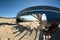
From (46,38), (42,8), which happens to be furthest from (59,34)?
(42,8)

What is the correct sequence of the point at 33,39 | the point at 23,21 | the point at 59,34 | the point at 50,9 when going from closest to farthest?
the point at 33,39 < the point at 50,9 < the point at 59,34 < the point at 23,21

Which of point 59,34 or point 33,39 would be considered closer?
point 33,39

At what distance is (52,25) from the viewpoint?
4207 mm

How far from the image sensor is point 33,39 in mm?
3416

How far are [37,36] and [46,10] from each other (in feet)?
2.39

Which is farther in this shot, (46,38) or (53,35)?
(53,35)

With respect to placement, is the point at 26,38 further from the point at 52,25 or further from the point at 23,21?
the point at 23,21

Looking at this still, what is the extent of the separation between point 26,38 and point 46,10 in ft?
2.98

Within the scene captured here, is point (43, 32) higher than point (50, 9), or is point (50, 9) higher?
point (50, 9)

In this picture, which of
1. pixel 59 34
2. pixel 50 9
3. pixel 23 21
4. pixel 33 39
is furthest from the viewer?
pixel 23 21

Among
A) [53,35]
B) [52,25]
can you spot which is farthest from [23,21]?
[53,35]

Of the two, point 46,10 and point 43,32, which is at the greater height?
point 46,10

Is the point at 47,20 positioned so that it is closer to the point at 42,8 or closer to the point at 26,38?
the point at 42,8

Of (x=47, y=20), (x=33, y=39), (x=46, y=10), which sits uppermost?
(x=46, y=10)
